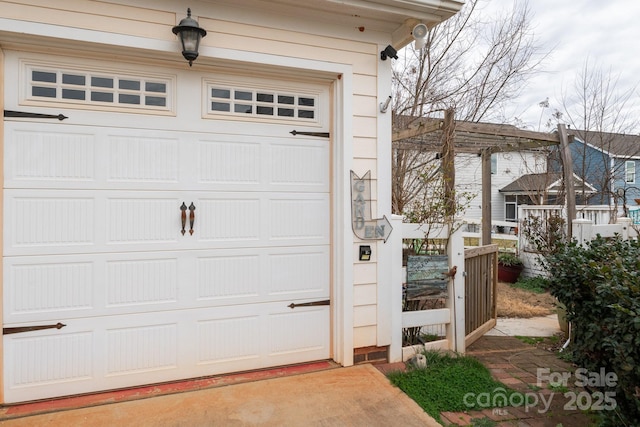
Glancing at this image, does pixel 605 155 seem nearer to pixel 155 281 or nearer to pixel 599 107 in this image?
pixel 599 107

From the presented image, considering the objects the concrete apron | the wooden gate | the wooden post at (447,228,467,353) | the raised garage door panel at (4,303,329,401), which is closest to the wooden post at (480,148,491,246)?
the wooden gate

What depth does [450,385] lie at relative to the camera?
9.62 feet

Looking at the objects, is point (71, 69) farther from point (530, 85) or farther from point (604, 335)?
point (530, 85)

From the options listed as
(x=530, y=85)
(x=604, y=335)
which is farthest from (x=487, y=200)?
(x=604, y=335)

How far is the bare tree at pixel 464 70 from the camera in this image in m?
6.41

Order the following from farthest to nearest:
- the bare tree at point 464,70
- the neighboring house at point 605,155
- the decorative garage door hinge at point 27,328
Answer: the neighboring house at point 605,155
the bare tree at point 464,70
the decorative garage door hinge at point 27,328

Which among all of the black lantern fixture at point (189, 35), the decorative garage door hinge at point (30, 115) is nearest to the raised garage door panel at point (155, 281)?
the decorative garage door hinge at point (30, 115)

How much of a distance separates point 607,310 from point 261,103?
8.90 ft

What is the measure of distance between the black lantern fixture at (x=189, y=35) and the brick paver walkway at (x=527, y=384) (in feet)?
9.67

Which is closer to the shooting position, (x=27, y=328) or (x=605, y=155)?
(x=27, y=328)

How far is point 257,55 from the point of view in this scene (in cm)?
299

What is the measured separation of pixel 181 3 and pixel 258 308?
Answer: 2.34 metres

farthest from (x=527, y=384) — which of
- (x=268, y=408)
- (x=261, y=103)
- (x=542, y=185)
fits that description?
(x=542, y=185)

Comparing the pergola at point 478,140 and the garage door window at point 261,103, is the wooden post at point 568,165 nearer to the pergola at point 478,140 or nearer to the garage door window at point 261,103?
the pergola at point 478,140
